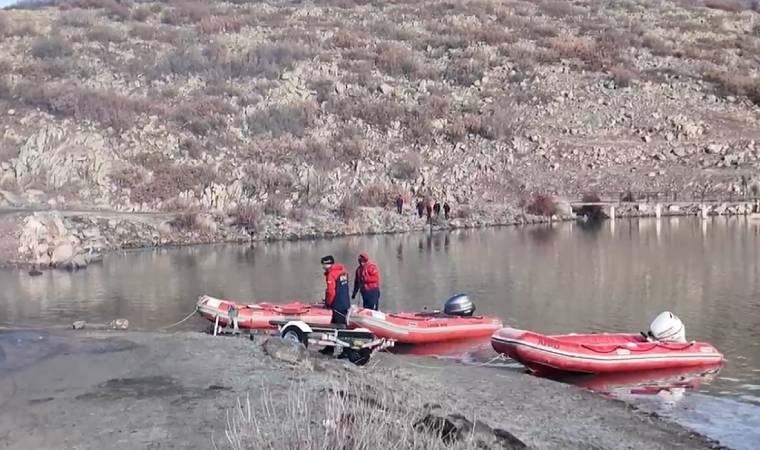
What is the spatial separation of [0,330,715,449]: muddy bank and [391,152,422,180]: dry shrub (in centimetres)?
3288

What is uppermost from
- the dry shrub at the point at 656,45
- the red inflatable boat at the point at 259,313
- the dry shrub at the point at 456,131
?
the dry shrub at the point at 656,45

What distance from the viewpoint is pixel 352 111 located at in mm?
57062

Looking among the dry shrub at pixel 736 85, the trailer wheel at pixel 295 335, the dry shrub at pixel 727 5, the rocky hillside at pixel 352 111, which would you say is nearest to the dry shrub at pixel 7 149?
the rocky hillside at pixel 352 111

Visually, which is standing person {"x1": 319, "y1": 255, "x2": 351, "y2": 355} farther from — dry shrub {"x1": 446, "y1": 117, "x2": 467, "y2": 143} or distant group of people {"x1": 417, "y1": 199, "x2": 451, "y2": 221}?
dry shrub {"x1": 446, "y1": 117, "x2": 467, "y2": 143}

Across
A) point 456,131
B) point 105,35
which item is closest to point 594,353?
point 456,131

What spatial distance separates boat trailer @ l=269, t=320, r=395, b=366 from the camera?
1594 centimetres

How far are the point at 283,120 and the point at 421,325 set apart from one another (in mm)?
36755

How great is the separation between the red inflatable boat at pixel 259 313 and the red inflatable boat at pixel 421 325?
91 cm

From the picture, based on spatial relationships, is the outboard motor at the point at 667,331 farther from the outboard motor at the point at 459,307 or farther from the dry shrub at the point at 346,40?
the dry shrub at the point at 346,40

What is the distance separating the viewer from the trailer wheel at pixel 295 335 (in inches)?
660

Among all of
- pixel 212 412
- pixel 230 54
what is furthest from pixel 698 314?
pixel 230 54

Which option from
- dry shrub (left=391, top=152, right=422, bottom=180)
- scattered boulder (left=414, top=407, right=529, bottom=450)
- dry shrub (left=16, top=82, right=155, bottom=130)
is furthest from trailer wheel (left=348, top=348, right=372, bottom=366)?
dry shrub (left=16, top=82, right=155, bottom=130)

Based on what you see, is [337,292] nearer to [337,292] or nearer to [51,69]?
[337,292]

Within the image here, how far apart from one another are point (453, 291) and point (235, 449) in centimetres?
1983
